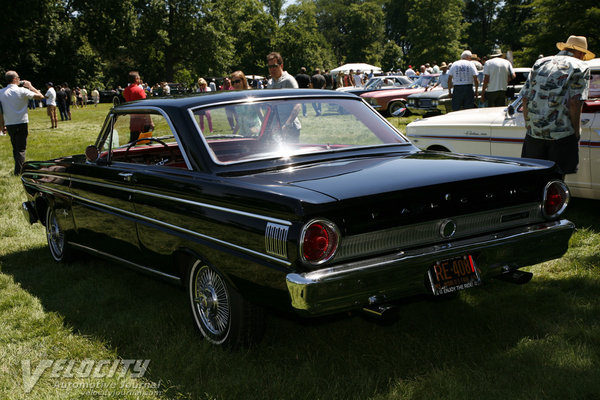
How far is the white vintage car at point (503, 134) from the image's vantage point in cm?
614

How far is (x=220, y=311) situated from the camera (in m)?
3.71

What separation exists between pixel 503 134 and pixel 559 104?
1.11m

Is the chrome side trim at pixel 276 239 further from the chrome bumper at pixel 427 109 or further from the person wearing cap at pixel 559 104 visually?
the chrome bumper at pixel 427 109

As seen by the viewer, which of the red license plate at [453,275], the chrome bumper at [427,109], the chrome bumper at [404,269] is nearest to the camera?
the chrome bumper at [404,269]

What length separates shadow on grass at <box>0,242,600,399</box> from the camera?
3.11 metres

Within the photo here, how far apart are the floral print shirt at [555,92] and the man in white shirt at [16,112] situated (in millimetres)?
9819

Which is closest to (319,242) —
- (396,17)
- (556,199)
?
(556,199)

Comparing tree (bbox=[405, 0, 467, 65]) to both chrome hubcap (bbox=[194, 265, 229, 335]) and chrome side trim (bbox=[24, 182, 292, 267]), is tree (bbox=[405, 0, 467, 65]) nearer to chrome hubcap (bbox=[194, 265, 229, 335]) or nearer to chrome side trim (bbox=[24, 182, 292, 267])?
chrome side trim (bbox=[24, 182, 292, 267])

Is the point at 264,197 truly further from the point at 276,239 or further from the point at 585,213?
the point at 585,213

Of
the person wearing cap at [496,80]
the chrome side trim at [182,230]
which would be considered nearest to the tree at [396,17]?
the person wearing cap at [496,80]

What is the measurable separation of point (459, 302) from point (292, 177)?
1.62 metres

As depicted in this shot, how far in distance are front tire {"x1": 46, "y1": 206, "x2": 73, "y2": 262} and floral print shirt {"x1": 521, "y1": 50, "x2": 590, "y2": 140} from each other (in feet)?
15.3

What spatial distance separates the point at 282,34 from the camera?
235 feet

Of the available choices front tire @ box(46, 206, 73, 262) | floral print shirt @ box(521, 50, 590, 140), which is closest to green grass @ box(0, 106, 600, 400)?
front tire @ box(46, 206, 73, 262)
